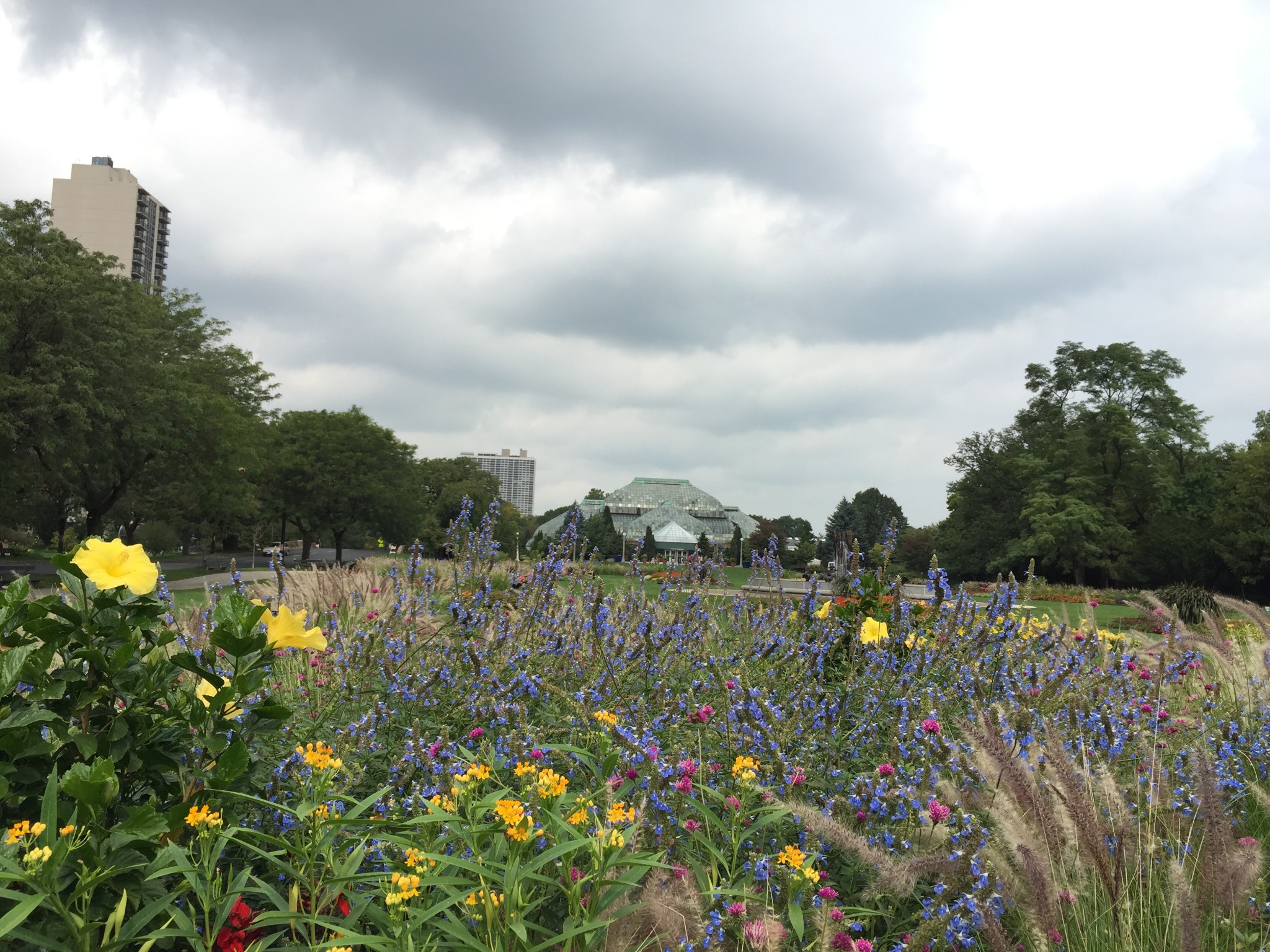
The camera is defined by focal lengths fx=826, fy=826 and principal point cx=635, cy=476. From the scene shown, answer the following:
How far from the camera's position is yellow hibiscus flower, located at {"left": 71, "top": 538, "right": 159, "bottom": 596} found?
7.12 ft

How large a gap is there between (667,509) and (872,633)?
99.1 m

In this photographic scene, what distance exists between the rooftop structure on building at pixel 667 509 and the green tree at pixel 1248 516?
65838mm

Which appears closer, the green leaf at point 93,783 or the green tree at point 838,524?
the green leaf at point 93,783

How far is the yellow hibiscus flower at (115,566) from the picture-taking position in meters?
2.17

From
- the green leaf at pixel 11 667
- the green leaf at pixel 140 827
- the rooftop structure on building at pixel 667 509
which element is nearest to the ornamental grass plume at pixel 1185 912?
the green leaf at pixel 140 827

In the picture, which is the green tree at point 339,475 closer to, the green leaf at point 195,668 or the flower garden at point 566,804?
the flower garden at point 566,804

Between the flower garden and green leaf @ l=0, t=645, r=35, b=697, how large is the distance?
0.05 ft

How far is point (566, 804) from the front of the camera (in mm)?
2479

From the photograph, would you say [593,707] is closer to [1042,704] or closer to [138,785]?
[138,785]

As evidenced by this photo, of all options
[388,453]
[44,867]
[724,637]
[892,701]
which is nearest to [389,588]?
[724,637]

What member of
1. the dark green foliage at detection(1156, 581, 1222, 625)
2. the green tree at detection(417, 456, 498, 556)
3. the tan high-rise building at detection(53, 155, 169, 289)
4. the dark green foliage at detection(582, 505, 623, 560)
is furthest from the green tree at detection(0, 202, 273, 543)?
the tan high-rise building at detection(53, 155, 169, 289)

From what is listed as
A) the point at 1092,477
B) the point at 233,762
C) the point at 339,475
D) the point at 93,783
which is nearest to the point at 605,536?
the point at 339,475

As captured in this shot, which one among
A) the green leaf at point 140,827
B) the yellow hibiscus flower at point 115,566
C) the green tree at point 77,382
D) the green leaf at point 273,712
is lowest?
the green leaf at point 140,827

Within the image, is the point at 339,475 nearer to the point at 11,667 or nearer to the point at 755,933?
the point at 11,667
